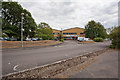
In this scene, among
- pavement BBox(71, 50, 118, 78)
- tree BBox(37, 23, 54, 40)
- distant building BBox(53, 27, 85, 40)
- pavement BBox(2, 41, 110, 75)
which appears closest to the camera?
pavement BBox(71, 50, 118, 78)

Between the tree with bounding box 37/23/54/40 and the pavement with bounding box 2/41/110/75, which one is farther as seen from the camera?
the tree with bounding box 37/23/54/40

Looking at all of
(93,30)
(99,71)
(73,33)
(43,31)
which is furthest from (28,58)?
(73,33)

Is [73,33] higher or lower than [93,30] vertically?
lower

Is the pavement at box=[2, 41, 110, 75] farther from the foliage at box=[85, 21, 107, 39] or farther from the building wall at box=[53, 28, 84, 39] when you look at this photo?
the building wall at box=[53, 28, 84, 39]

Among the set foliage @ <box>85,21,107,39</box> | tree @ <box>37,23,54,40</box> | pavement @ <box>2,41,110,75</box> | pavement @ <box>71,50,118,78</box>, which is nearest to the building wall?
foliage @ <box>85,21,107,39</box>

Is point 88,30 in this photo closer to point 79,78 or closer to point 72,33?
point 72,33

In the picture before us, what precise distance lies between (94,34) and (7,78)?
3929 cm

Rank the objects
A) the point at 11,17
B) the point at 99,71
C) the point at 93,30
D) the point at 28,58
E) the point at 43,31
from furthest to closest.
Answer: the point at 93,30 < the point at 43,31 < the point at 11,17 < the point at 28,58 < the point at 99,71

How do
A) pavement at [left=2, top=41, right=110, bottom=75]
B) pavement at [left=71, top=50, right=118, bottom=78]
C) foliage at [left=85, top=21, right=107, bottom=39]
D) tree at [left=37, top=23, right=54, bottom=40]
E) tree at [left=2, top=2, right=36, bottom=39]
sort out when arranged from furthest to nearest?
foliage at [left=85, top=21, right=107, bottom=39] → tree at [left=37, top=23, right=54, bottom=40] → tree at [left=2, top=2, right=36, bottom=39] → pavement at [left=2, top=41, right=110, bottom=75] → pavement at [left=71, top=50, right=118, bottom=78]

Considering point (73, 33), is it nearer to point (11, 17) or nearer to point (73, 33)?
point (73, 33)

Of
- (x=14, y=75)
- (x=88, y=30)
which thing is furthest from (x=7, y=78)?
(x=88, y=30)

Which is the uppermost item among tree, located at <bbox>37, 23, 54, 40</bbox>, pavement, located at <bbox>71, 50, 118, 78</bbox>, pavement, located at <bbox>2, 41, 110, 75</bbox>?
tree, located at <bbox>37, 23, 54, 40</bbox>

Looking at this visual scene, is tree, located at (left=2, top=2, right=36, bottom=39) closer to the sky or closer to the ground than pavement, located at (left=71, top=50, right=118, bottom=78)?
closer to the sky

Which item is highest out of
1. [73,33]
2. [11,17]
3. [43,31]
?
[11,17]
